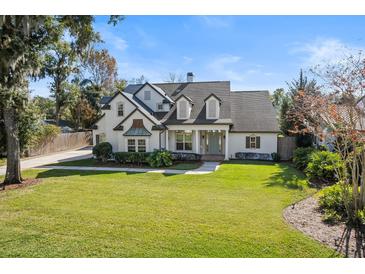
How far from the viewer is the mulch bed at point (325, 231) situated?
556 cm

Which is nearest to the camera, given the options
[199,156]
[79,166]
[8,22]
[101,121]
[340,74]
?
[340,74]

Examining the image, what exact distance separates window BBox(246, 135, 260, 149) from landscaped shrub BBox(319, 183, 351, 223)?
39.0ft

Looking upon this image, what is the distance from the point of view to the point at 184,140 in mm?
21125

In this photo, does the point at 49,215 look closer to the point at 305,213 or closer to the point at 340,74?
the point at 305,213

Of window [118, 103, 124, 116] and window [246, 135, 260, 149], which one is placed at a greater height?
window [118, 103, 124, 116]

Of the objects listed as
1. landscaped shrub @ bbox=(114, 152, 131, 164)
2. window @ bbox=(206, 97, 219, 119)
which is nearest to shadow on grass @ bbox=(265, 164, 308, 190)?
window @ bbox=(206, 97, 219, 119)

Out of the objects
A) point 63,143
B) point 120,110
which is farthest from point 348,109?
point 63,143

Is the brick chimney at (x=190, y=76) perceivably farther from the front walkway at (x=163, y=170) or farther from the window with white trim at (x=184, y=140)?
the front walkway at (x=163, y=170)

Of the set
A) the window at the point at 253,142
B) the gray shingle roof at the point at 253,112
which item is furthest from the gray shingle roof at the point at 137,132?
the window at the point at 253,142

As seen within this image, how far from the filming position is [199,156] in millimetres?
19750

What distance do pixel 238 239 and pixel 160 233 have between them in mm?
1964

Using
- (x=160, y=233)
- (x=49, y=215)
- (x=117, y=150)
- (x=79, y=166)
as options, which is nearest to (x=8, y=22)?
(x=49, y=215)

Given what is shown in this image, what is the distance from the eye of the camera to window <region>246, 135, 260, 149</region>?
20453mm

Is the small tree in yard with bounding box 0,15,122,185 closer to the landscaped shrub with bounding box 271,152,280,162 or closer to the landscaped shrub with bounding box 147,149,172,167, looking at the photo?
the landscaped shrub with bounding box 147,149,172,167
